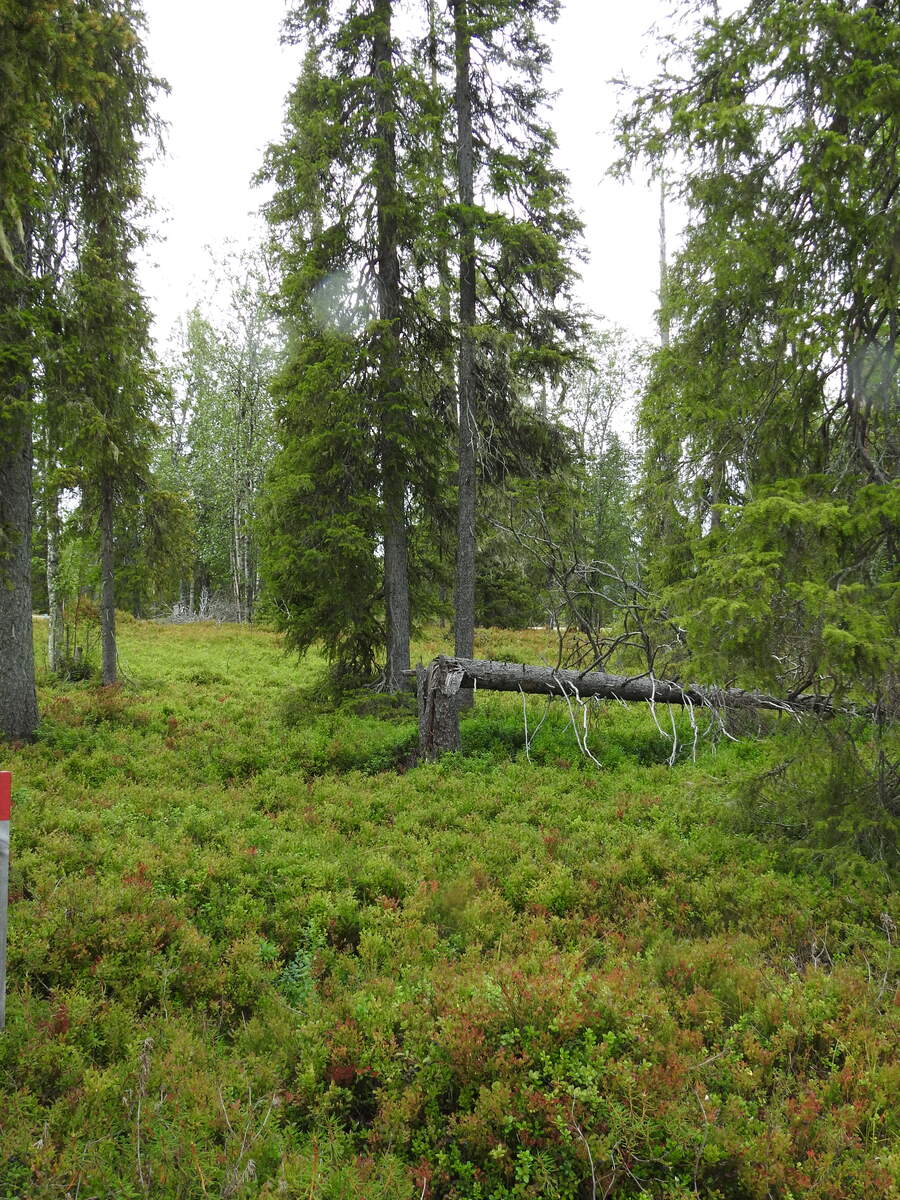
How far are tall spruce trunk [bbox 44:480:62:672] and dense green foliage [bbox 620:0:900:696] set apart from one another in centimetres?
1202

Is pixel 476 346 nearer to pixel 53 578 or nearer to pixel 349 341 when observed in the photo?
pixel 349 341

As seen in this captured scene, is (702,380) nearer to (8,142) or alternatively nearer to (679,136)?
(679,136)

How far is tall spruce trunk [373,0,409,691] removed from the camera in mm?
11547

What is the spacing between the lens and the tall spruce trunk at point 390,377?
1155 cm

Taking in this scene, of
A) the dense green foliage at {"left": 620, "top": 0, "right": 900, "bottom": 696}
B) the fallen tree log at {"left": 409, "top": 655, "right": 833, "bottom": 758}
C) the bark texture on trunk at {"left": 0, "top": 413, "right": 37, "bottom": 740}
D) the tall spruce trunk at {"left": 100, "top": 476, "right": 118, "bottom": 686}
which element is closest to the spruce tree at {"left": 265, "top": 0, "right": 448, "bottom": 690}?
the fallen tree log at {"left": 409, "top": 655, "right": 833, "bottom": 758}

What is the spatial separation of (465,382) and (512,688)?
5.63m

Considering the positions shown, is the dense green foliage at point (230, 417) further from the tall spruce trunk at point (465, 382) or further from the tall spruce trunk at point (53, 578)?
the tall spruce trunk at point (465, 382)

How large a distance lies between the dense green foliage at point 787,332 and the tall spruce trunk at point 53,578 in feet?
39.5

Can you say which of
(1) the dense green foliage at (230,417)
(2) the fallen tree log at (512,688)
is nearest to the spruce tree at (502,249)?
(2) the fallen tree log at (512,688)

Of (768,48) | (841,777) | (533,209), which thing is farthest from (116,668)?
(768,48)

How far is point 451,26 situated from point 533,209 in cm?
361

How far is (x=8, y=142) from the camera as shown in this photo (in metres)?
6.26

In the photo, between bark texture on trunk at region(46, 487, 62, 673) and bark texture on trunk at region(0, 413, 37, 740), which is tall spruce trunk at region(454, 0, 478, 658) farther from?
bark texture on trunk at region(46, 487, 62, 673)

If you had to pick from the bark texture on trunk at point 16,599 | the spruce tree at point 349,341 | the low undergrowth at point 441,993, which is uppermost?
the spruce tree at point 349,341
